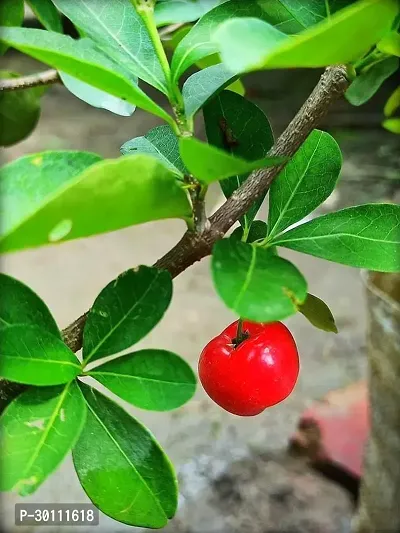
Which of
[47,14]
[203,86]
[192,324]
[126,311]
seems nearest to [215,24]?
[203,86]

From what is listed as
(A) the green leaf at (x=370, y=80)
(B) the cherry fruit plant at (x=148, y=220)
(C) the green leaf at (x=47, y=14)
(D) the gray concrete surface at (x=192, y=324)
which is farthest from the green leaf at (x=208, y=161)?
(D) the gray concrete surface at (x=192, y=324)

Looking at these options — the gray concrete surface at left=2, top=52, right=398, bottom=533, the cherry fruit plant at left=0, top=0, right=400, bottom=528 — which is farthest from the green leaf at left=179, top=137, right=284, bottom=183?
the gray concrete surface at left=2, top=52, right=398, bottom=533

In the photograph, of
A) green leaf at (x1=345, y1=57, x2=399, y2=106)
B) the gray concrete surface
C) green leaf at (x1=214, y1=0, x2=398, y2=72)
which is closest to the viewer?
green leaf at (x1=214, y1=0, x2=398, y2=72)

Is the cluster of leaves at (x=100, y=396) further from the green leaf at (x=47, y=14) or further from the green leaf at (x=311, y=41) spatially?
the green leaf at (x=47, y=14)

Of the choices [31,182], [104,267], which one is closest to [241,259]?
[31,182]

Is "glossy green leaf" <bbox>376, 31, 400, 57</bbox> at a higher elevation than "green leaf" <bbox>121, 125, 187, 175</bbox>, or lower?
higher

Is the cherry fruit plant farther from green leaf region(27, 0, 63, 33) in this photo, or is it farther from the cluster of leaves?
green leaf region(27, 0, 63, 33)
